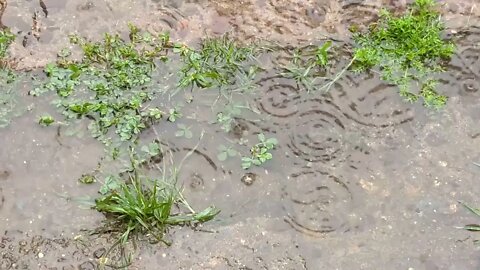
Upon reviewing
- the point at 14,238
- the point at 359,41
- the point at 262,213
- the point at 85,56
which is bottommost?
the point at 14,238

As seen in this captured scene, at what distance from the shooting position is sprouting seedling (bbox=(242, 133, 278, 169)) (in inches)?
152

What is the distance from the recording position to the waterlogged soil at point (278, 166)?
363 centimetres

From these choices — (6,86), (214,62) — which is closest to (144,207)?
(214,62)

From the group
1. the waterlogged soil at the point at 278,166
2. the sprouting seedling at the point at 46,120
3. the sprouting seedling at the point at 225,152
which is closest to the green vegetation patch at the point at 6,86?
the waterlogged soil at the point at 278,166

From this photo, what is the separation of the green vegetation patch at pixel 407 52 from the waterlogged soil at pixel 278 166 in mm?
79

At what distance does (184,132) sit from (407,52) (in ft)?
4.67

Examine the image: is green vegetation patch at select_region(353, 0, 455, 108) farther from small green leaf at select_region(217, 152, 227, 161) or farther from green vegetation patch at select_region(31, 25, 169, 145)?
green vegetation patch at select_region(31, 25, 169, 145)

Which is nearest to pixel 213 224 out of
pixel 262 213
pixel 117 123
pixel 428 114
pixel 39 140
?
pixel 262 213

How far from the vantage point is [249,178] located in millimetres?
3838

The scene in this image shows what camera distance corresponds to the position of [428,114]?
4062 millimetres

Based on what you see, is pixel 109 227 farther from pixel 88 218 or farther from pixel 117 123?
pixel 117 123

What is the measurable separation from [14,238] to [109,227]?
0.48m

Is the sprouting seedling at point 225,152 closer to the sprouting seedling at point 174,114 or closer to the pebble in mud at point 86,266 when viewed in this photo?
the sprouting seedling at point 174,114

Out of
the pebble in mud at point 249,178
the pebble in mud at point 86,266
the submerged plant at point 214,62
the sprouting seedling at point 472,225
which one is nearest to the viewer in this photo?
the pebble in mud at point 86,266
